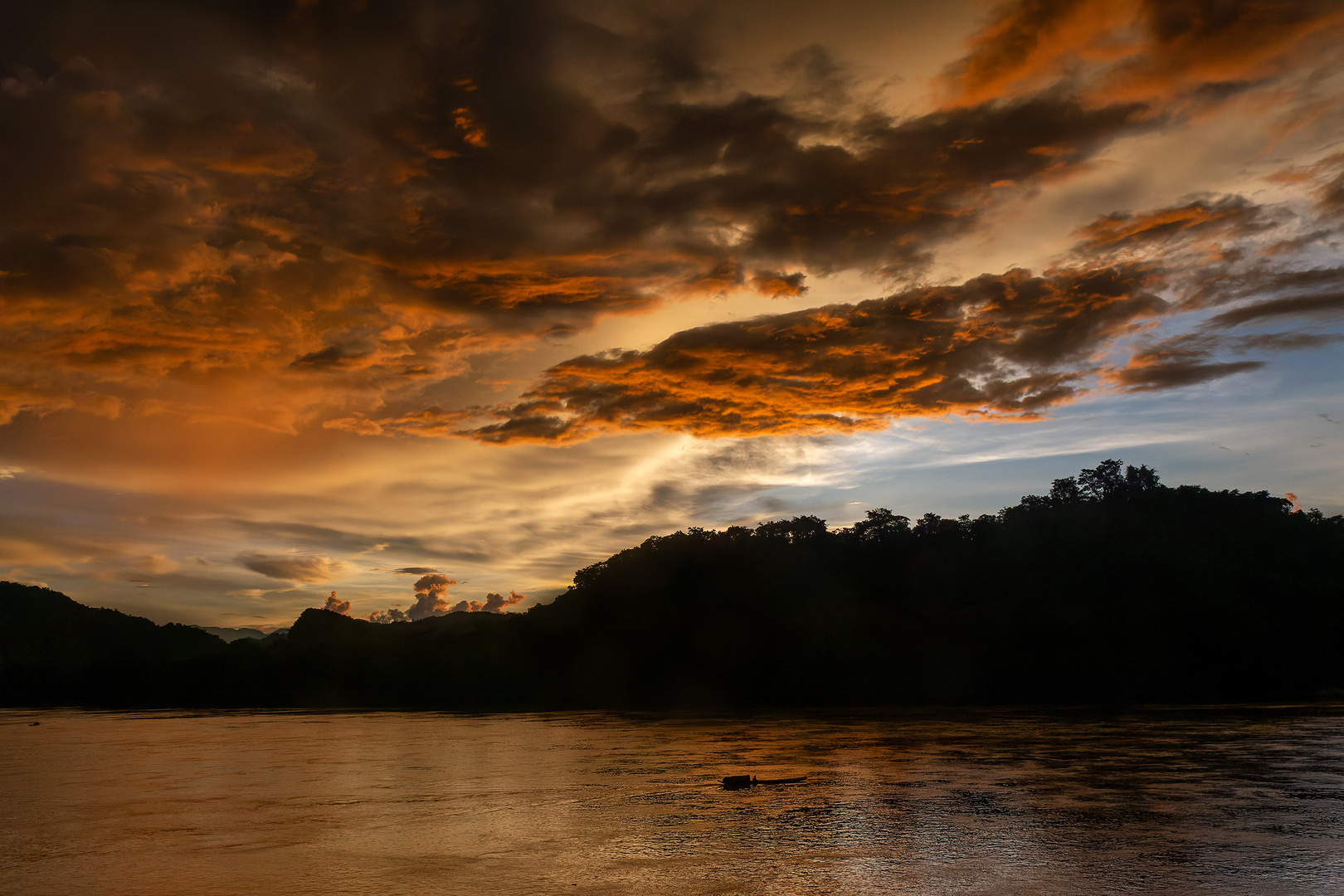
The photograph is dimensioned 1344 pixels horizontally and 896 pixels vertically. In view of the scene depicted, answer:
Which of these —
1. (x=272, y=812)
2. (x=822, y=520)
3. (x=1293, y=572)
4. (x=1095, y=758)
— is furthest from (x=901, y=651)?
(x=272, y=812)

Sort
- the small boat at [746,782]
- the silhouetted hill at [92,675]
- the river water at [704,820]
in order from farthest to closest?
the silhouetted hill at [92,675]
the small boat at [746,782]
the river water at [704,820]

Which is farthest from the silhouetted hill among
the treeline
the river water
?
the river water

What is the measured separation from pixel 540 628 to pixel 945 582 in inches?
2621

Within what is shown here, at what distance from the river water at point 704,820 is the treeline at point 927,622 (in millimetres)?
65683

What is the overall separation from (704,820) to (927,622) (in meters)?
107

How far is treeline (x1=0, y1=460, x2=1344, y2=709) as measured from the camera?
99.9 metres

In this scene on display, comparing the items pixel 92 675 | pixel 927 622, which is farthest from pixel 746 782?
pixel 92 675

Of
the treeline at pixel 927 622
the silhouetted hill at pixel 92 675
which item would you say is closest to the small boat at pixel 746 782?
the treeline at pixel 927 622

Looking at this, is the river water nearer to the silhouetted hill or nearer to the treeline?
the treeline

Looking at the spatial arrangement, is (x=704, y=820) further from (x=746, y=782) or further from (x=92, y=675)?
(x=92, y=675)

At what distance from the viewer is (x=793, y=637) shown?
408 ft

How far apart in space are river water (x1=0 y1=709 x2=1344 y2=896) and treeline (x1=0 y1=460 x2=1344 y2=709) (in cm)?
6568

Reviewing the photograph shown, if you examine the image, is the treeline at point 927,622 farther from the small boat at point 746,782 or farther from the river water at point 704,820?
the small boat at point 746,782

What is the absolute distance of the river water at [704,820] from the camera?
1408cm
